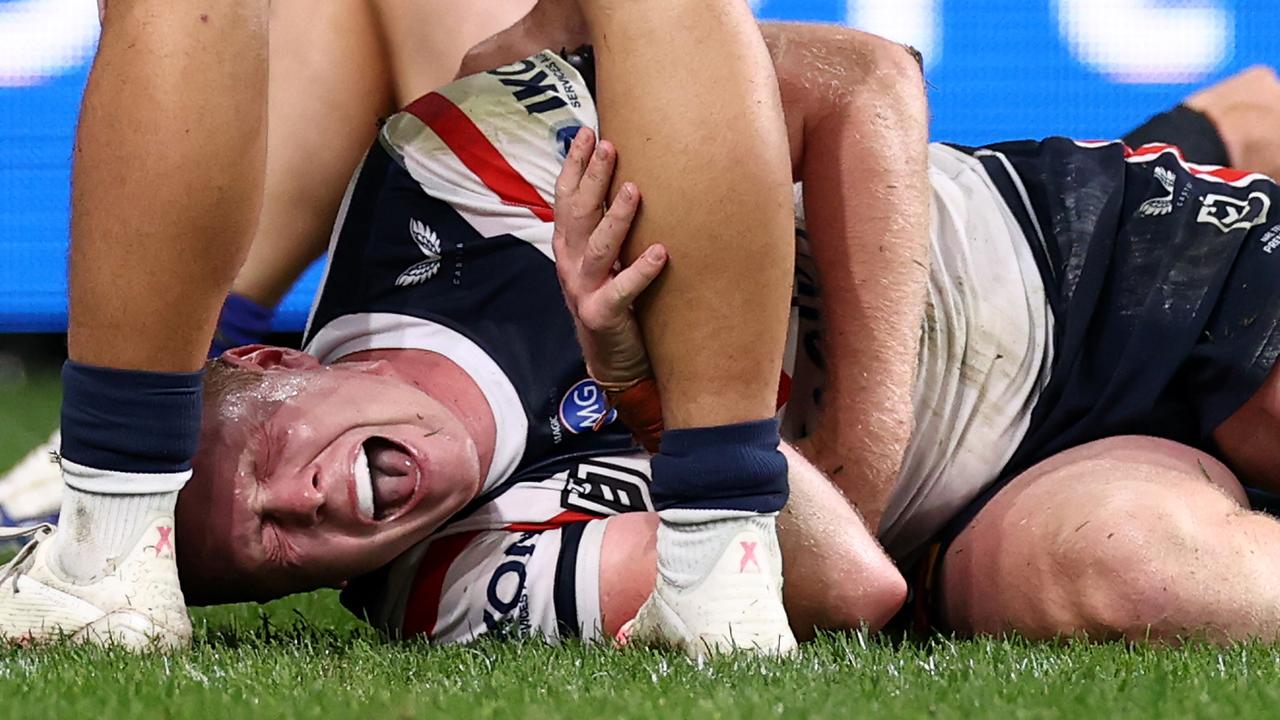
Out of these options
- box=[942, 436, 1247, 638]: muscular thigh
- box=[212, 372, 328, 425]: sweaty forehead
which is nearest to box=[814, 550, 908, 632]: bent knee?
box=[942, 436, 1247, 638]: muscular thigh

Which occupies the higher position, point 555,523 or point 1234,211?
point 1234,211

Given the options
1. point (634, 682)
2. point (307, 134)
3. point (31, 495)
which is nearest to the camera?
point (634, 682)

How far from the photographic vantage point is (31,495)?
2633mm

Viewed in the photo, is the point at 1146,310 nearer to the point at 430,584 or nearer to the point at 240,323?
the point at 430,584

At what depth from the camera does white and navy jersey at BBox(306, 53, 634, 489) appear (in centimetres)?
186

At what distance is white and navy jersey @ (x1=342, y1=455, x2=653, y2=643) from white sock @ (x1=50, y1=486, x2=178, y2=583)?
1.26ft

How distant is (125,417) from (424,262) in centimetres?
56

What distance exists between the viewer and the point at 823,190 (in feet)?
6.21

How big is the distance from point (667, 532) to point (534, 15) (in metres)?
0.82

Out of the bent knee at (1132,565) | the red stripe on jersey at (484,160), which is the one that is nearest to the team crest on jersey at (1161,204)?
the bent knee at (1132,565)

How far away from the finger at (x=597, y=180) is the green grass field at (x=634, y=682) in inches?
→ 16.1

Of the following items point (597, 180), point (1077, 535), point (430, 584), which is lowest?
point (430, 584)

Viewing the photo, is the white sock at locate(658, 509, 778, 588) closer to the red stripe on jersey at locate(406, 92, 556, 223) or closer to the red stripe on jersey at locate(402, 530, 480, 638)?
the red stripe on jersey at locate(402, 530, 480, 638)

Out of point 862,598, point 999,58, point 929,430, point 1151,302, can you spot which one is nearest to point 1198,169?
point 1151,302
